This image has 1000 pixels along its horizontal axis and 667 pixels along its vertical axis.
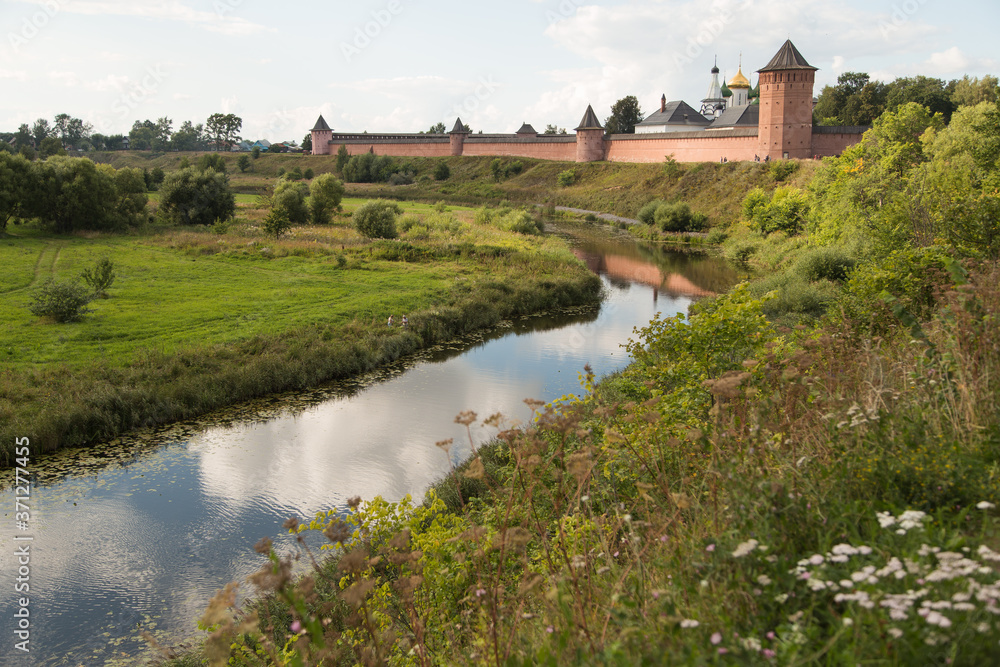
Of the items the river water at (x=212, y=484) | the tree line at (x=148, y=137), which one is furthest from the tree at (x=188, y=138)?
the river water at (x=212, y=484)

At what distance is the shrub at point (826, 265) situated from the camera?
18.2 m

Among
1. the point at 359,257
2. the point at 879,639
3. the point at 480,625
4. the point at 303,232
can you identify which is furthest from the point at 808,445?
the point at 303,232

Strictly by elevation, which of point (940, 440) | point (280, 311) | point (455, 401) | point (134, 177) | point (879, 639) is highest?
point (134, 177)

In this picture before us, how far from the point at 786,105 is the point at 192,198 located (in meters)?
34.1

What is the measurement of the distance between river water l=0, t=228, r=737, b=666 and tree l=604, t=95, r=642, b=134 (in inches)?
2312

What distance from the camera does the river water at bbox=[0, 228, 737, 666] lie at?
261 inches

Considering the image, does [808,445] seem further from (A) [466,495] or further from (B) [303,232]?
(B) [303,232]

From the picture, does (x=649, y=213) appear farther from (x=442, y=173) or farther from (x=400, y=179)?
(x=400, y=179)

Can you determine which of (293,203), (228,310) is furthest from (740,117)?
(228,310)

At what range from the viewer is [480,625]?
310 centimetres

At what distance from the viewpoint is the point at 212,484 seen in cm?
933

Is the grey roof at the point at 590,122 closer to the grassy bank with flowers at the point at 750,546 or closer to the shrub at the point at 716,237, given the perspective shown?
the shrub at the point at 716,237

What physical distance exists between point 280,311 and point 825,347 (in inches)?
561

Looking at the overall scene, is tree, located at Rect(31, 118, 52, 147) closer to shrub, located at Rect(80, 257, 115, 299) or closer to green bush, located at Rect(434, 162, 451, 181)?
green bush, located at Rect(434, 162, 451, 181)
